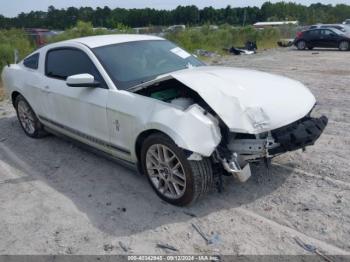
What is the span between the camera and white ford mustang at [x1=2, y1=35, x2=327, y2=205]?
334 cm

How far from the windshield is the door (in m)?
0.18

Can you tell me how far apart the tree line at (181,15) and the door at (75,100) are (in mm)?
49588

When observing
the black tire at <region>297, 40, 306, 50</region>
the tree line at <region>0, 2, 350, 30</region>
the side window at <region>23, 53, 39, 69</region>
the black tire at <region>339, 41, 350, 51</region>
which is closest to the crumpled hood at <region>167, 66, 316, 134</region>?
the side window at <region>23, 53, 39, 69</region>

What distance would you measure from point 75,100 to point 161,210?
5.91 feet

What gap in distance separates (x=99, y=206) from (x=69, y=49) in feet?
7.25

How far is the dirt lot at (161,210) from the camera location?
3133 millimetres

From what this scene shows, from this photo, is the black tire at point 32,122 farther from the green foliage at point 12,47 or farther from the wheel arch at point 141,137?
the green foliage at point 12,47

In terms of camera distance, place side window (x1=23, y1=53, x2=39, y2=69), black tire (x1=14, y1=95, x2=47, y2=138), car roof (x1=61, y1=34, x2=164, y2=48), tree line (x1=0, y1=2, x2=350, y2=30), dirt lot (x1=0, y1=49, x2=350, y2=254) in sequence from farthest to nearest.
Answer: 1. tree line (x1=0, y1=2, x2=350, y2=30)
2. black tire (x1=14, y1=95, x2=47, y2=138)
3. side window (x1=23, y1=53, x2=39, y2=69)
4. car roof (x1=61, y1=34, x2=164, y2=48)
5. dirt lot (x1=0, y1=49, x2=350, y2=254)

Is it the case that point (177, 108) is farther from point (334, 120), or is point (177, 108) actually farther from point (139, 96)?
point (334, 120)

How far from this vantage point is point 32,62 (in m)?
5.71

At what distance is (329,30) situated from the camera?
2139 centimetres

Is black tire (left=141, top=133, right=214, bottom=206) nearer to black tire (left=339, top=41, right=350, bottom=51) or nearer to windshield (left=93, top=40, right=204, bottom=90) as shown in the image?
windshield (left=93, top=40, right=204, bottom=90)

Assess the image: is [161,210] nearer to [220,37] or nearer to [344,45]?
[344,45]

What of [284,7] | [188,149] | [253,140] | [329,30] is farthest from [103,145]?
[284,7]
